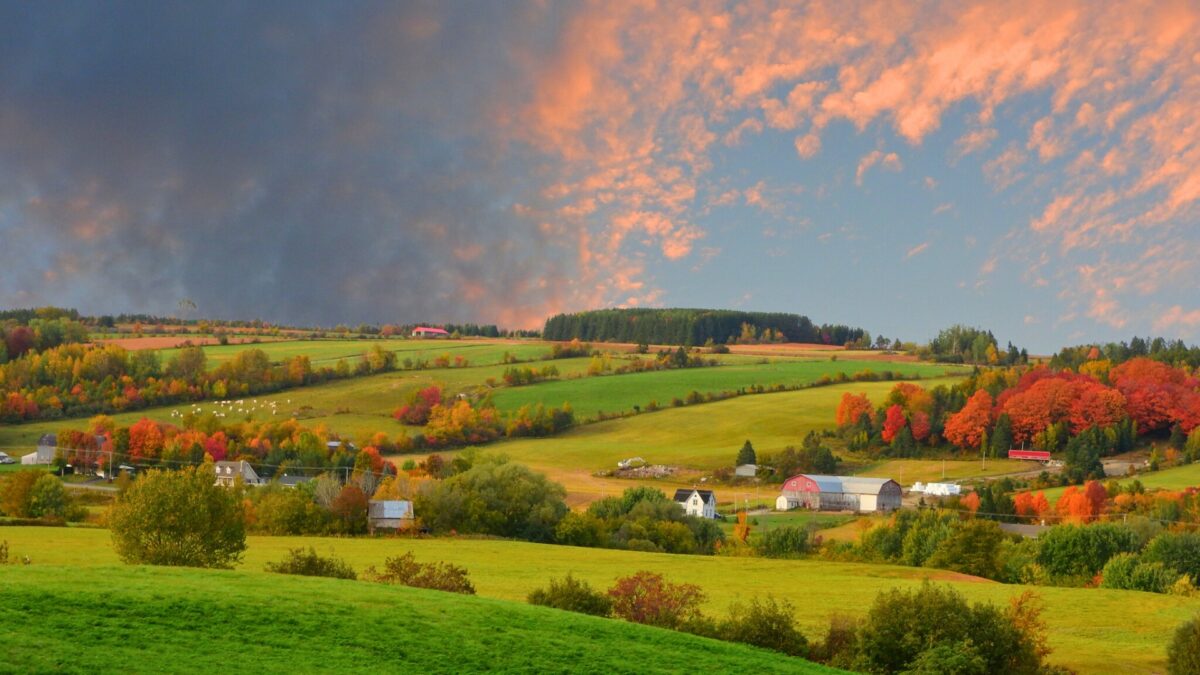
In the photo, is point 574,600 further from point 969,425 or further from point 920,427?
point 969,425

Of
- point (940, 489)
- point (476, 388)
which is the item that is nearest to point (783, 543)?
point (940, 489)

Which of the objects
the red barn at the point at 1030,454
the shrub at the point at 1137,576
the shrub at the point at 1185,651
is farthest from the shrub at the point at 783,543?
the red barn at the point at 1030,454

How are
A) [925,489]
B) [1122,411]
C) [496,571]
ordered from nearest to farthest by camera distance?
[496,571] < [925,489] < [1122,411]

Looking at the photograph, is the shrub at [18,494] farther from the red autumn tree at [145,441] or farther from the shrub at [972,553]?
the shrub at [972,553]

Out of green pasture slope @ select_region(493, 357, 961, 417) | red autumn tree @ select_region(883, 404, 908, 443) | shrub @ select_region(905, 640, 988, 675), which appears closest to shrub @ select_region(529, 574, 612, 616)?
shrub @ select_region(905, 640, 988, 675)

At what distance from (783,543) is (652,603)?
4692 centimetres

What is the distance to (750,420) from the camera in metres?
153

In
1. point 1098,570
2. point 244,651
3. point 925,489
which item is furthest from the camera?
point 925,489

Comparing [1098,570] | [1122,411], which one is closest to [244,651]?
[1098,570]

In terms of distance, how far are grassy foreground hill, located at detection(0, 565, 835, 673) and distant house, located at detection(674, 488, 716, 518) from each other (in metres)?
68.7

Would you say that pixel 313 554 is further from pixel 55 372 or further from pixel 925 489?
pixel 55 372

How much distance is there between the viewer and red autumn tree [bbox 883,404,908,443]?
143 meters

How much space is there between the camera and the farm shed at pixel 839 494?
114000mm

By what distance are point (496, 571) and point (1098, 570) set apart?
40471mm
